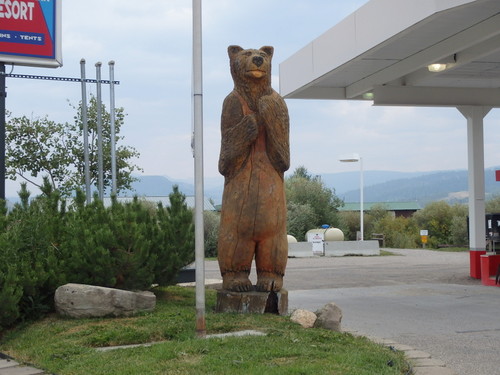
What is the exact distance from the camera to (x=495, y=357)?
24.1 ft

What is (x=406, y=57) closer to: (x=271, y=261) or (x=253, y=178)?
(x=253, y=178)

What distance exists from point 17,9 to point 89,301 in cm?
547

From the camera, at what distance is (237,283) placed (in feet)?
26.3

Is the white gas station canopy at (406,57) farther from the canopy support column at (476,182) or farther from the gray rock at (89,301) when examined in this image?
the gray rock at (89,301)

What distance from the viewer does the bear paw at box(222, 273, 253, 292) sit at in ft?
26.3

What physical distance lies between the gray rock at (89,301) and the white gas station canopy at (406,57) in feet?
18.7

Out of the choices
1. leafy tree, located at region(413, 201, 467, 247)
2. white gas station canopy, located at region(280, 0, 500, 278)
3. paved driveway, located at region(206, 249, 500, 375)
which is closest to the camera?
paved driveway, located at region(206, 249, 500, 375)

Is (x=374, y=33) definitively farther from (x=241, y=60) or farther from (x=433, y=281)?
(x=433, y=281)

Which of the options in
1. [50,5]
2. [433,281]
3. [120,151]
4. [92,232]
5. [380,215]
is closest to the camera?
[92,232]

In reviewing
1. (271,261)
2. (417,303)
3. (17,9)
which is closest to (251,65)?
(271,261)

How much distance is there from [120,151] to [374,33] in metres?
13.4

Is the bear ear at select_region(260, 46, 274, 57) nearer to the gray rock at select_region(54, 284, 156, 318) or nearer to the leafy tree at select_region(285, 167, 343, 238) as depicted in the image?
the gray rock at select_region(54, 284, 156, 318)

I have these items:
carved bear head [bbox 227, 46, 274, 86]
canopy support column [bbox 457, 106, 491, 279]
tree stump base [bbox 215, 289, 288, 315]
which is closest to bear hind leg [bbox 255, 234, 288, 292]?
tree stump base [bbox 215, 289, 288, 315]

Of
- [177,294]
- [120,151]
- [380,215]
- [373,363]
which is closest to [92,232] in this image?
[177,294]
